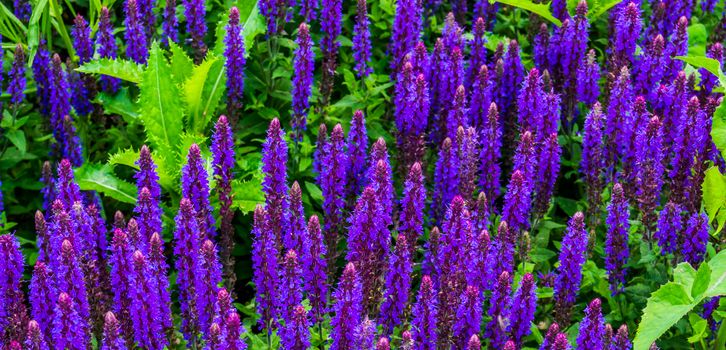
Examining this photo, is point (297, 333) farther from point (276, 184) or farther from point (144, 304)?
point (276, 184)

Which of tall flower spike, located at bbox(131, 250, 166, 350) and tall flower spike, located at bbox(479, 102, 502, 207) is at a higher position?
tall flower spike, located at bbox(479, 102, 502, 207)

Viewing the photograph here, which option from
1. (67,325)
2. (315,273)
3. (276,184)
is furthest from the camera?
(276,184)

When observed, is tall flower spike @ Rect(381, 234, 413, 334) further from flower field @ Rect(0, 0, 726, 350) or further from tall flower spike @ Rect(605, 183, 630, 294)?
tall flower spike @ Rect(605, 183, 630, 294)

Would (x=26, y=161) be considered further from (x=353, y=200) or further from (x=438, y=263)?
(x=438, y=263)

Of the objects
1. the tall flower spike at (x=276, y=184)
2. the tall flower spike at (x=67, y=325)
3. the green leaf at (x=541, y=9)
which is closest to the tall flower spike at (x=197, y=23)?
the tall flower spike at (x=276, y=184)

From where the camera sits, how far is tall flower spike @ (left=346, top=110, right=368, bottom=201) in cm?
601

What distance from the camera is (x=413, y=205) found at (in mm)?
5414

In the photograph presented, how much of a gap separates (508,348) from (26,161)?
416cm

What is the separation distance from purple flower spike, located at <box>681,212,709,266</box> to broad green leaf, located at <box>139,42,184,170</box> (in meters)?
3.19

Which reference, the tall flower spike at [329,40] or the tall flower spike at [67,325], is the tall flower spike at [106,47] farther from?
the tall flower spike at [67,325]

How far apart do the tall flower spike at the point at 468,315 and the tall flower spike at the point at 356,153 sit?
50.5 inches

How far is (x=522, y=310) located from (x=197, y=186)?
5.87 feet

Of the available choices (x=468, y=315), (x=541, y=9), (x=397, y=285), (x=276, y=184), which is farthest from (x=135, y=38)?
(x=468, y=315)

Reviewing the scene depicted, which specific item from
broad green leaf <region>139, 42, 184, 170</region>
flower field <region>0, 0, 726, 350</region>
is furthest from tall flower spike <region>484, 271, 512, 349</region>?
broad green leaf <region>139, 42, 184, 170</region>
